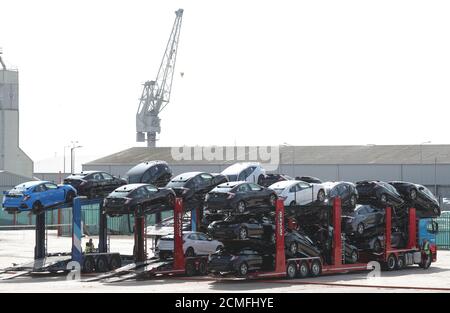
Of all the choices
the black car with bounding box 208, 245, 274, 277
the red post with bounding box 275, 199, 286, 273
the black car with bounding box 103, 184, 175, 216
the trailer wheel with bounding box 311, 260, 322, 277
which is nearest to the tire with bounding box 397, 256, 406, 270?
the trailer wheel with bounding box 311, 260, 322, 277

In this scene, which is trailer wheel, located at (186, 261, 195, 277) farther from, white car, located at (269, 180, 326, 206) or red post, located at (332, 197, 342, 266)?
red post, located at (332, 197, 342, 266)

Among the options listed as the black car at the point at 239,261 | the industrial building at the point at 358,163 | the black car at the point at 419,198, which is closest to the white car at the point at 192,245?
the black car at the point at 239,261

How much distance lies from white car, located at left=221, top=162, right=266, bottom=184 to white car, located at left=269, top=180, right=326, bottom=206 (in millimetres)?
2667

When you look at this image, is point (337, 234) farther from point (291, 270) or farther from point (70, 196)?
point (70, 196)

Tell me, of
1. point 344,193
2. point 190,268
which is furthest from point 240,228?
point 344,193

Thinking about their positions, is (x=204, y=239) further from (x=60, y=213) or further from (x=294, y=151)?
(x=294, y=151)

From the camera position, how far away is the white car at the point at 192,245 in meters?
35.6

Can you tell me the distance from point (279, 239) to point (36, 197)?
10.2 meters

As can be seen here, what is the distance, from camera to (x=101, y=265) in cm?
3644

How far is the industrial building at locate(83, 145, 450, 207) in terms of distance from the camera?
75938mm

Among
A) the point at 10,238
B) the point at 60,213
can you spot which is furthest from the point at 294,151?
the point at 10,238

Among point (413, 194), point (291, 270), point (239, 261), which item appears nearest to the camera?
point (239, 261)

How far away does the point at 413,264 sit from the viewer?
3978 centimetres

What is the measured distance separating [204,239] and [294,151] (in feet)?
175
